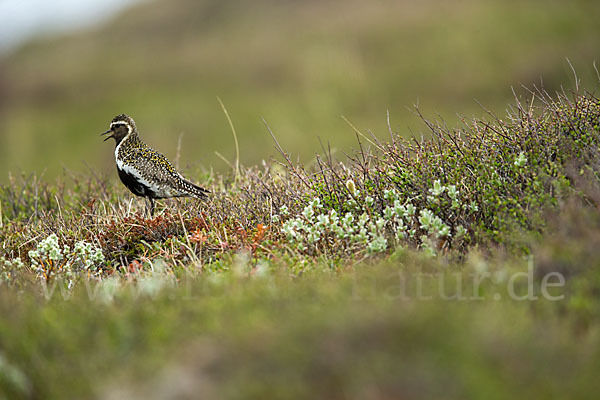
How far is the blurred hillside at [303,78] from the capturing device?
69.6 ft

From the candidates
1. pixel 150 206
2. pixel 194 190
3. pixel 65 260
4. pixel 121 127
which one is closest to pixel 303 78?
pixel 121 127

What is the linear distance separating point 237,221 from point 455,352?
128 inches

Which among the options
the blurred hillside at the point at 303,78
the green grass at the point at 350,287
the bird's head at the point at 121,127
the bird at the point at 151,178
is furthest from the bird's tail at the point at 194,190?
the blurred hillside at the point at 303,78

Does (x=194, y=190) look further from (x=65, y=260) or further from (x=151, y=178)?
(x=65, y=260)

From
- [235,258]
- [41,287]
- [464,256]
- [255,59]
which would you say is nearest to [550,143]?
[464,256]

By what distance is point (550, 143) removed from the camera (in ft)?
17.7

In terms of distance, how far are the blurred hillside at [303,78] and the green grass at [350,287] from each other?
1215 centimetres

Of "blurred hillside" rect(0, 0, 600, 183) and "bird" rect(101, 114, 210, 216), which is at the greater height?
"blurred hillside" rect(0, 0, 600, 183)

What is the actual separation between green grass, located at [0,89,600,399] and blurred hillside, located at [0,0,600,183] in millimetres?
12148

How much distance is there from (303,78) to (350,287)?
70.2 ft

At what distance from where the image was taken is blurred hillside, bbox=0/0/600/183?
21203 mm

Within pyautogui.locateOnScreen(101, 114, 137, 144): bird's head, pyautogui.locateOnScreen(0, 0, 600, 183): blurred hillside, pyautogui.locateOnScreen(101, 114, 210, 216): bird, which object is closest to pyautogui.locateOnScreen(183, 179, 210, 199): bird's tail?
pyautogui.locateOnScreen(101, 114, 210, 216): bird

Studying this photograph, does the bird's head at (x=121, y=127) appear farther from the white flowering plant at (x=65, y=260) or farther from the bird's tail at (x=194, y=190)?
the white flowering plant at (x=65, y=260)

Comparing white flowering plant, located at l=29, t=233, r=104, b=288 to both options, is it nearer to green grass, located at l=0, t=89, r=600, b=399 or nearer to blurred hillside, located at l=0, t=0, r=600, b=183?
green grass, located at l=0, t=89, r=600, b=399
